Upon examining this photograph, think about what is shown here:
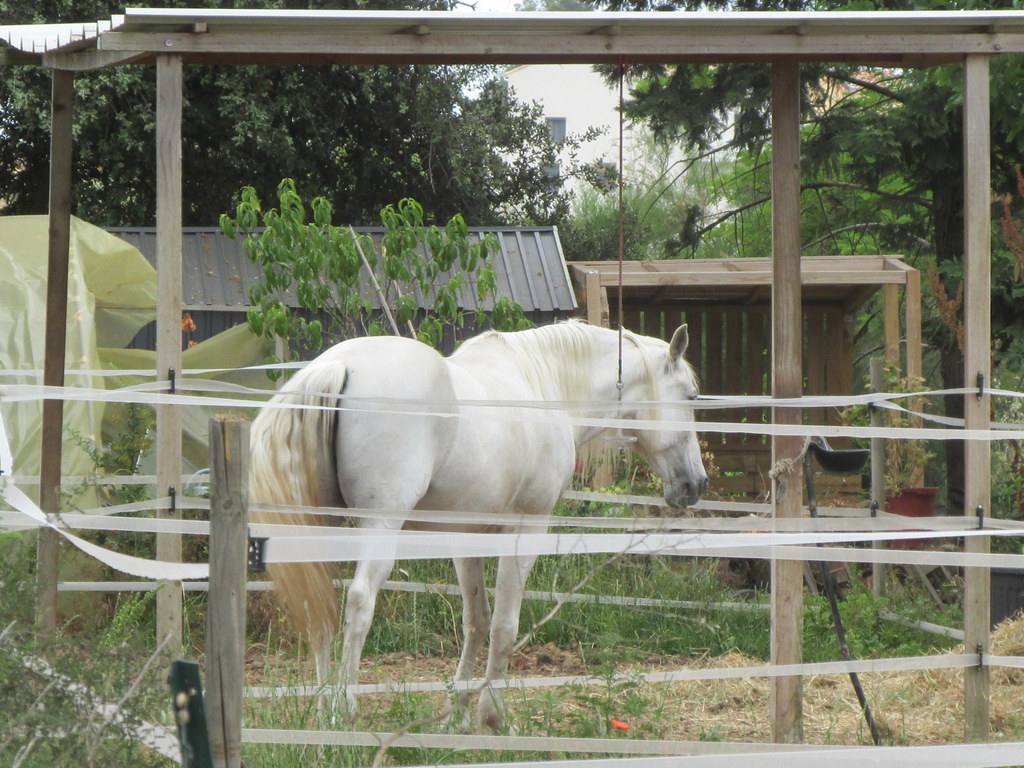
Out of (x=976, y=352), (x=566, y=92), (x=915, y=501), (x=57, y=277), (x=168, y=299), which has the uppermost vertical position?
(x=566, y=92)

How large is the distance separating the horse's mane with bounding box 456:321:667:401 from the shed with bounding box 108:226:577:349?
14.9 feet

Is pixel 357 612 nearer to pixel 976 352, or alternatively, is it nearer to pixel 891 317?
pixel 976 352

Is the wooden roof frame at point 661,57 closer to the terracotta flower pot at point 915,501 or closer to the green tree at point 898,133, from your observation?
the terracotta flower pot at point 915,501

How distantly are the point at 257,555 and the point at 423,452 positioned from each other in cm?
142

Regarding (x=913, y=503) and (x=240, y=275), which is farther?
(x=240, y=275)

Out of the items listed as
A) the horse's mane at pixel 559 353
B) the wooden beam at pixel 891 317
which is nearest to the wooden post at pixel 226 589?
the horse's mane at pixel 559 353

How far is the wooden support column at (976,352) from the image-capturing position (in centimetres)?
352

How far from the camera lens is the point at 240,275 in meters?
9.77

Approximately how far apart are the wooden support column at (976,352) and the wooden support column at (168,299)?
2.56m

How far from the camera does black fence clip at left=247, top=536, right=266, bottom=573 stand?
223 centimetres

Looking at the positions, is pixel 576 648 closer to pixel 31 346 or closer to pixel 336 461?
pixel 336 461

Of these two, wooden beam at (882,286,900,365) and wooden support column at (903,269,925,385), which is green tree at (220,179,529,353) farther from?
wooden beam at (882,286,900,365)

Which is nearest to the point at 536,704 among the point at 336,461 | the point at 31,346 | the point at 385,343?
the point at 336,461

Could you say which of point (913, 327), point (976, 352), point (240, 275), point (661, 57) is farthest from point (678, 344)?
point (240, 275)
